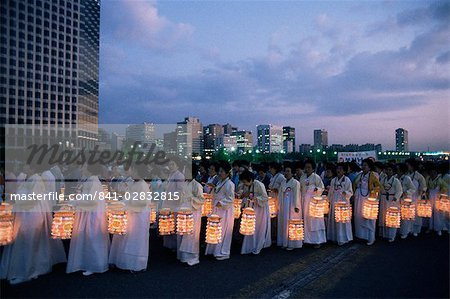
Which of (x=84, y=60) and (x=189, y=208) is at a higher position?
→ (x=84, y=60)

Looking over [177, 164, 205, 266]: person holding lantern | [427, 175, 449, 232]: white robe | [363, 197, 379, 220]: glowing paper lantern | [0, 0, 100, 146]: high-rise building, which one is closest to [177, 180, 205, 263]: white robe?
[177, 164, 205, 266]: person holding lantern

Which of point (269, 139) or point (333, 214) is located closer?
point (333, 214)

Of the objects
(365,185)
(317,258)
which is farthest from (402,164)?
(317,258)

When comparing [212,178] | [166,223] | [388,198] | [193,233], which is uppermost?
[212,178]

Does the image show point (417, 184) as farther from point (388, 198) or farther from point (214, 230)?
point (214, 230)

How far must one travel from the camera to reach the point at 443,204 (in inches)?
424

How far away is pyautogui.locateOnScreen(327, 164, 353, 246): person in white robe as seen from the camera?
30.7 feet

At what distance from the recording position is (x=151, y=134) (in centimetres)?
13738

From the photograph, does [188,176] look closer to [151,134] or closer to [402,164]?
[402,164]

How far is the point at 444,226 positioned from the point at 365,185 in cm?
366

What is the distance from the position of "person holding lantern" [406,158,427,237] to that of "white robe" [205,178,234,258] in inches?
255

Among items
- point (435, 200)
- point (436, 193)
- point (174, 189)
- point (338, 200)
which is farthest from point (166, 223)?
point (436, 193)

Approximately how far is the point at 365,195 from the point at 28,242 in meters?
8.49

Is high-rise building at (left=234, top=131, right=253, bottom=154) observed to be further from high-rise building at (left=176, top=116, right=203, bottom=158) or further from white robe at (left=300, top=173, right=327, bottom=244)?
white robe at (left=300, top=173, right=327, bottom=244)
